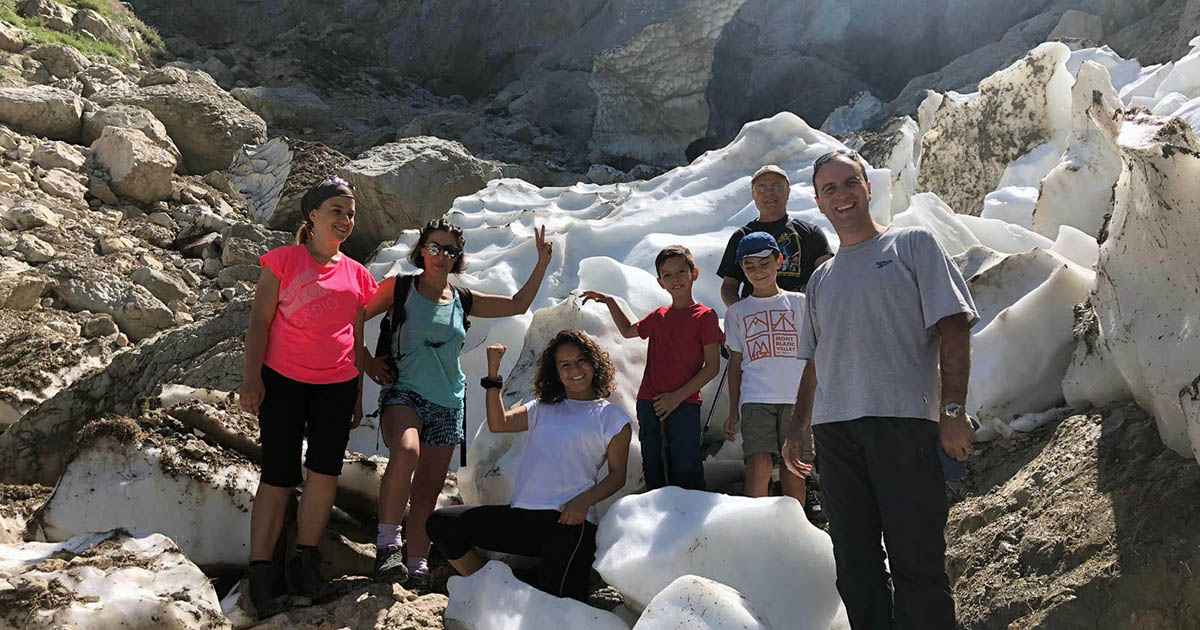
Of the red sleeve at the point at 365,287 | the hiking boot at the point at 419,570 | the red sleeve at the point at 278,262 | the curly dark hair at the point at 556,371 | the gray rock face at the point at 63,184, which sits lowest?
the hiking boot at the point at 419,570

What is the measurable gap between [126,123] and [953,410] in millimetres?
9256

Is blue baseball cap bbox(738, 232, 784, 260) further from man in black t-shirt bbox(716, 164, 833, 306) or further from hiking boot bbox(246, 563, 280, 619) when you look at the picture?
hiking boot bbox(246, 563, 280, 619)

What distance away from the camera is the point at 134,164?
334 inches

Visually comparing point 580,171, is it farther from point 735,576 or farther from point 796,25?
point 735,576

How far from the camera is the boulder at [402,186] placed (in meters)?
7.81

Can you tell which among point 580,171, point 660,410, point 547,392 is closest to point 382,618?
point 547,392

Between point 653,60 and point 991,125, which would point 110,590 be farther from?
point 653,60

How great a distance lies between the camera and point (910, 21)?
55.8 feet

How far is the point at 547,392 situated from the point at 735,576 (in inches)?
34.1

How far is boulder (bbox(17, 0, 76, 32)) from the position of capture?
12.6m

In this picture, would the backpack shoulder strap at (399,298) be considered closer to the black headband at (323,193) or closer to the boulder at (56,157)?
the black headband at (323,193)

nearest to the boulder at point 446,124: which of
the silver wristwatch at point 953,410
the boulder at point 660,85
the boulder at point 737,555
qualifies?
the boulder at point 660,85

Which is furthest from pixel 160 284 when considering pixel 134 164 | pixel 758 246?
pixel 758 246

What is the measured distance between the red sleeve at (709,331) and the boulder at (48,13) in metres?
12.8
